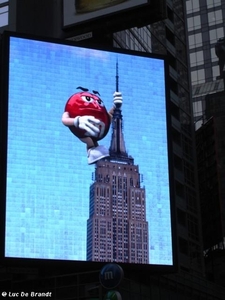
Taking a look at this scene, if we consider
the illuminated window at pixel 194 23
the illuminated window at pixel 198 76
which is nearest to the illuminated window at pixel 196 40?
the illuminated window at pixel 194 23

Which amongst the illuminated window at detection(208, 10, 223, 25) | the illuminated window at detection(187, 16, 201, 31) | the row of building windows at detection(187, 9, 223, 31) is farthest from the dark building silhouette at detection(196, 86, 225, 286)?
the illuminated window at detection(187, 16, 201, 31)

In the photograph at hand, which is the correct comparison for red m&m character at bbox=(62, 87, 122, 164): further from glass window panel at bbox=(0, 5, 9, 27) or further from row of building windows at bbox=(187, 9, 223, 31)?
row of building windows at bbox=(187, 9, 223, 31)

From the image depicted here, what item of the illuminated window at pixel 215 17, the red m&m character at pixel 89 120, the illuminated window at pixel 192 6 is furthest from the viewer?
the illuminated window at pixel 192 6

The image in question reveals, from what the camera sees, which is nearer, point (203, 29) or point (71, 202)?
point (71, 202)

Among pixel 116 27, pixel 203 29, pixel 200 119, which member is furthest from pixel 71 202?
pixel 203 29

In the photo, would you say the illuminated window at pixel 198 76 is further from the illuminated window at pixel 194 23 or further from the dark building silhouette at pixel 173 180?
the dark building silhouette at pixel 173 180

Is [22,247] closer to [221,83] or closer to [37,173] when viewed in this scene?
[37,173]
